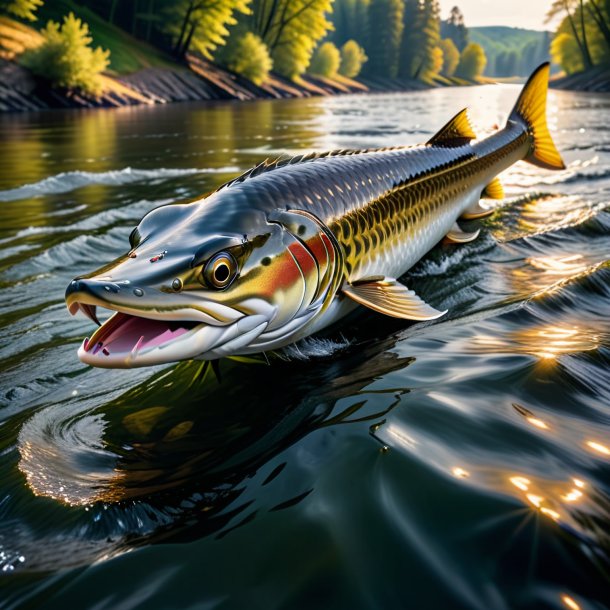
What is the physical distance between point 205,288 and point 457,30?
190m

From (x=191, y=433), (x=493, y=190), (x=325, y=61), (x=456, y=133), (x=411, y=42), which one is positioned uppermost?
(x=411, y=42)

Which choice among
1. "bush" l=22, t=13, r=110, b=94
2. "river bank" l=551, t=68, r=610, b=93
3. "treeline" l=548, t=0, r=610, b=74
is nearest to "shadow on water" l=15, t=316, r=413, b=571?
"bush" l=22, t=13, r=110, b=94

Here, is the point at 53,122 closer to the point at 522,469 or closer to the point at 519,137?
the point at 519,137

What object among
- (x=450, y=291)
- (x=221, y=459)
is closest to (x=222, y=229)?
(x=221, y=459)

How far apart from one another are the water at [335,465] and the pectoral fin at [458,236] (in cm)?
103

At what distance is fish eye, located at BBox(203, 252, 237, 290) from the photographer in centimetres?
264

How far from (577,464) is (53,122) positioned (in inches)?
1058

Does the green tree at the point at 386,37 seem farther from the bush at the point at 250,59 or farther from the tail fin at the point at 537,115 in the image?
the tail fin at the point at 537,115

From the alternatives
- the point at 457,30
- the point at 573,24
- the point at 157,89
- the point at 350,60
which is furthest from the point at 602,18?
the point at 457,30

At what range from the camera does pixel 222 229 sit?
294cm

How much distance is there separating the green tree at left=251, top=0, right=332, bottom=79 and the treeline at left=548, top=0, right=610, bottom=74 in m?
31.4

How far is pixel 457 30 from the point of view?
170 m

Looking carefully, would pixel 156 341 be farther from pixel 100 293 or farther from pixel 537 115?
pixel 537 115

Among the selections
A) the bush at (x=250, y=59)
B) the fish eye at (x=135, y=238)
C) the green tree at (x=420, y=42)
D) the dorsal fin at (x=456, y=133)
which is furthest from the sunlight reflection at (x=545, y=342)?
the green tree at (x=420, y=42)
